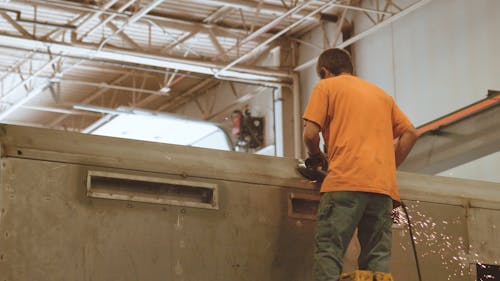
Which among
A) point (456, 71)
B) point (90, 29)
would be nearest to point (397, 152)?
point (456, 71)

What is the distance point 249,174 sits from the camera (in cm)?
600

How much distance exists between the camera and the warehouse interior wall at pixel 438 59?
1483cm

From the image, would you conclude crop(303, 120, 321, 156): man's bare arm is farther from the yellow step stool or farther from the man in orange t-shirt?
the yellow step stool

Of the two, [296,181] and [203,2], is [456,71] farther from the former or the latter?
[296,181]

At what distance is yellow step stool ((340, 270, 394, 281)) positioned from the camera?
5.39 metres

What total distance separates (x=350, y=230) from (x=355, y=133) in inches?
24.7

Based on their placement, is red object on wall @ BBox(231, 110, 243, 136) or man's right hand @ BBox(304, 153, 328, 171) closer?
man's right hand @ BBox(304, 153, 328, 171)

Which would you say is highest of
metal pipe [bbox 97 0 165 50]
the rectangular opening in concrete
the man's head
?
metal pipe [bbox 97 0 165 50]

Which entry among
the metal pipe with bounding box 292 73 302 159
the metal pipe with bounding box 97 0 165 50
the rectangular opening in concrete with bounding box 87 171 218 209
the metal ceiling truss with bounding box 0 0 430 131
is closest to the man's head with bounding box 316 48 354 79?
the rectangular opening in concrete with bounding box 87 171 218 209

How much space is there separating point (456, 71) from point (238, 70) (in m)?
6.12

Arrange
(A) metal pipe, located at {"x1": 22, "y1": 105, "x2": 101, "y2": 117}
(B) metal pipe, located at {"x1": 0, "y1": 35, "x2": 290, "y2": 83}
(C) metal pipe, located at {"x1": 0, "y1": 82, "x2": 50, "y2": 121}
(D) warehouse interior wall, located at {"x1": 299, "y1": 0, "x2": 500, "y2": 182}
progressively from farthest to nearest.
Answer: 1. (A) metal pipe, located at {"x1": 22, "y1": 105, "x2": 101, "y2": 117}
2. (C) metal pipe, located at {"x1": 0, "y1": 82, "x2": 50, "y2": 121}
3. (B) metal pipe, located at {"x1": 0, "y1": 35, "x2": 290, "y2": 83}
4. (D) warehouse interior wall, located at {"x1": 299, "y1": 0, "x2": 500, "y2": 182}

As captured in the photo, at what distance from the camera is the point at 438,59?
52.9ft

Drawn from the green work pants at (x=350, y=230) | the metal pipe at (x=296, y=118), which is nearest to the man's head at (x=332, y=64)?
the green work pants at (x=350, y=230)

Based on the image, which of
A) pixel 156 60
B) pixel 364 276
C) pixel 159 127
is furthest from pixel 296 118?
pixel 364 276
